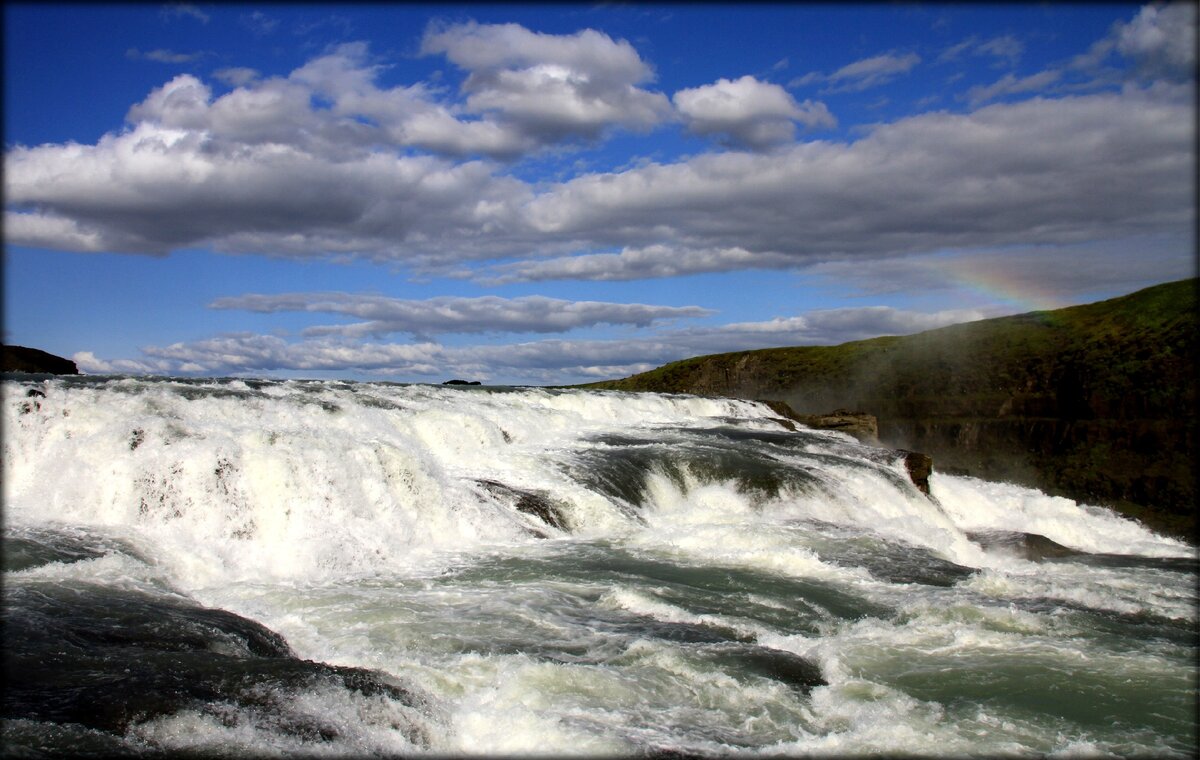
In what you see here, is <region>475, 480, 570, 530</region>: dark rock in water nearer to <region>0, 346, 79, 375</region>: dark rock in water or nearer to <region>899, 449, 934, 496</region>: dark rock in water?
<region>899, 449, 934, 496</region>: dark rock in water

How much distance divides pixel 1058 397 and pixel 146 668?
3857 centimetres

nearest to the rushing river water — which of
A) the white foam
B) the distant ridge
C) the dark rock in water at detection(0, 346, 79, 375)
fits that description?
the white foam

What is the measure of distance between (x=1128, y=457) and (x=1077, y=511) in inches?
239

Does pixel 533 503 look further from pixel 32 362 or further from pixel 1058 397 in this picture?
pixel 1058 397

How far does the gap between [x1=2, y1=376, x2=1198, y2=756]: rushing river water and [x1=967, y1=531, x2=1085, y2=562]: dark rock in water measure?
0.41ft

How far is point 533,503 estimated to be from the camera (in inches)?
672

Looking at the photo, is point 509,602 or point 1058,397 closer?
point 509,602

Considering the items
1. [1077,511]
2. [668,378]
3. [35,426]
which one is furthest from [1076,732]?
[668,378]

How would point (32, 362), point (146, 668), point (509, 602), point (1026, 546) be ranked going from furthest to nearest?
point (32, 362), point (1026, 546), point (509, 602), point (146, 668)

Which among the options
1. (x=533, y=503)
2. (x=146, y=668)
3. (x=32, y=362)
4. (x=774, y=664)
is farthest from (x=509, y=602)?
(x=32, y=362)

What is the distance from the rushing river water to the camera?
6809 millimetres

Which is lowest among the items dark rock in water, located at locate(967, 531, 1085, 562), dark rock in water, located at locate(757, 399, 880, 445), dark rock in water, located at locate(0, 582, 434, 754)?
dark rock in water, located at locate(967, 531, 1085, 562)

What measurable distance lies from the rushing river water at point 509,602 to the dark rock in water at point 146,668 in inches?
1.4

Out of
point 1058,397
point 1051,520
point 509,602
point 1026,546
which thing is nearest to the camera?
point 509,602
